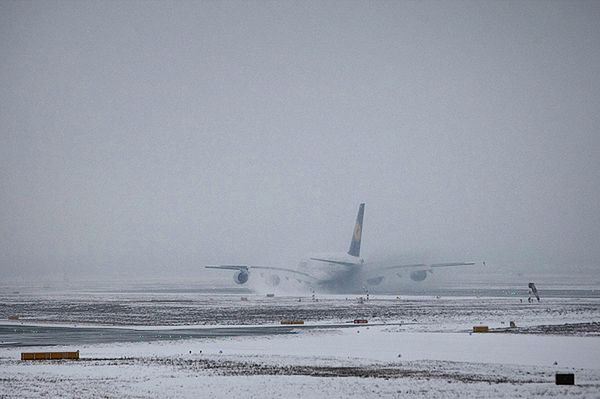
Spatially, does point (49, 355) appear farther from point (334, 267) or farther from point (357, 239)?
point (357, 239)

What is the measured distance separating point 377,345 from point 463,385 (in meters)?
12.8

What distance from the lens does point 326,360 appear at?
31.6 meters

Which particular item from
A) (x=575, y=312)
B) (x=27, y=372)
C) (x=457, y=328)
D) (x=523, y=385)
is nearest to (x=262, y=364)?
(x=27, y=372)

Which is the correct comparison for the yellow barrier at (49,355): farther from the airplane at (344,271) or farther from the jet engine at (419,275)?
the jet engine at (419,275)

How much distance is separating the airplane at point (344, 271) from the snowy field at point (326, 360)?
55143mm

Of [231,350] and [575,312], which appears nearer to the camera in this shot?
[231,350]

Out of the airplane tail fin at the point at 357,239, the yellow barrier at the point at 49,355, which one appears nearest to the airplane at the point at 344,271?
the airplane tail fin at the point at 357,239

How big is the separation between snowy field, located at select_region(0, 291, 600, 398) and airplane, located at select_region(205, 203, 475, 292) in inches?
2171

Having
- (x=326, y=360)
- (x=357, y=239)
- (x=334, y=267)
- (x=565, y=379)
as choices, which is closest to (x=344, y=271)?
(x=334, y=267)

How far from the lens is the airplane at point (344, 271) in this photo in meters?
111

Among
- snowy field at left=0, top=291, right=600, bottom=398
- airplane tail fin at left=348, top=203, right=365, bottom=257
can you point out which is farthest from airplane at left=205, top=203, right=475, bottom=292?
snowy field at left=0, top=291, right=600, bottom=398

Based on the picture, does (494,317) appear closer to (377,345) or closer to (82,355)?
(377,345)

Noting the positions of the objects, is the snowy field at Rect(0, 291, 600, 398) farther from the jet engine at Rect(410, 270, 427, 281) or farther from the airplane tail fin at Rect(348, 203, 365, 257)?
the airplane tail fin at Rect(348, 203, 365, 257)

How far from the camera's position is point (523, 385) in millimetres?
24141
